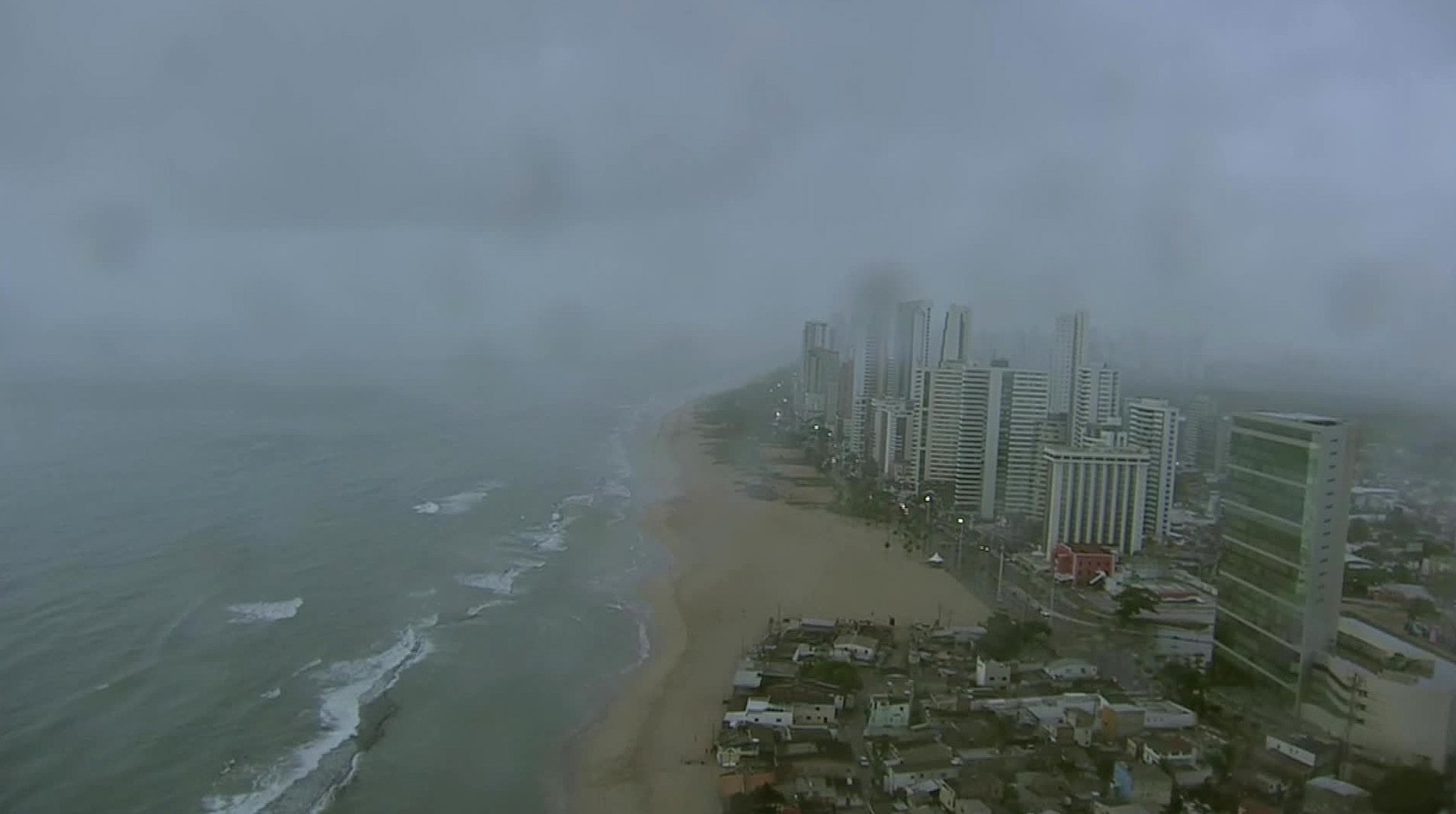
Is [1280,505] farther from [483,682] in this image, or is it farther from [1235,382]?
[1235,382]

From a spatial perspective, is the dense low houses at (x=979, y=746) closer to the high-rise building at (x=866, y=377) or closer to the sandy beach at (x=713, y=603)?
the sandy beach at (x=713, y=603)

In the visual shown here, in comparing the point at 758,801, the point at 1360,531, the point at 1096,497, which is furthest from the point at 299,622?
the point at 1360,531

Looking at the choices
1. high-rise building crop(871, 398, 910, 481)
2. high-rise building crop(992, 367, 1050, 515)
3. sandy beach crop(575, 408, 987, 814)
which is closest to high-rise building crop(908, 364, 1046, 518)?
high-rise building crop(992, 367, 1050, 515)

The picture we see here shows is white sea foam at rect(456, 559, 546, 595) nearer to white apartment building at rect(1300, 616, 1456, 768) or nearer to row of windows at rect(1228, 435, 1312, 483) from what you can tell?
row of windows at rect(1228, 435, 1312, 483)

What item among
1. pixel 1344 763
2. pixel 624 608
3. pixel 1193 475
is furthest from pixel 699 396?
pixel 1344 763

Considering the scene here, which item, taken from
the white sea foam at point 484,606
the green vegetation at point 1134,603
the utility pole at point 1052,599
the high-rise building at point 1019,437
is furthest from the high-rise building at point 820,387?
the white sea foam at point 484,606

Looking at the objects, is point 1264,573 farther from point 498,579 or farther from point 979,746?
point 498,579
